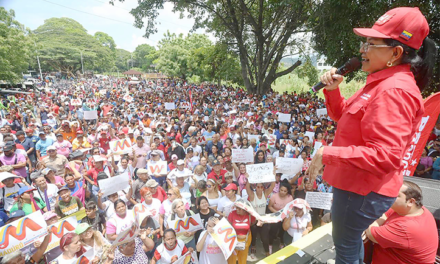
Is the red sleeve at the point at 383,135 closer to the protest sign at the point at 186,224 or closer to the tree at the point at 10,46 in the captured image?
the protest sign at the point at 186,224

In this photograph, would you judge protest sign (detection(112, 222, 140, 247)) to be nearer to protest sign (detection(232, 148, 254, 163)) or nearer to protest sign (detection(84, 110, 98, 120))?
protest sign (detection(232, 148, 254, 163))

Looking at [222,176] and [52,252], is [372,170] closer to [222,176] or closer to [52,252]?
[52,252]

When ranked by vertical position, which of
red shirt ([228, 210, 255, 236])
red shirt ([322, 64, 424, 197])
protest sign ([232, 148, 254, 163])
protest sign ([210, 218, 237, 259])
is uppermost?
red shirt ([322, 64, 424, 197])

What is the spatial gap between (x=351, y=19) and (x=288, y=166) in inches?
261

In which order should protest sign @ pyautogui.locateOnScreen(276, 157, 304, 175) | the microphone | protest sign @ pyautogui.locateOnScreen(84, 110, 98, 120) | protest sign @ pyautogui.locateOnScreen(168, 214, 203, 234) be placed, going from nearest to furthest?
the microphone < protest sign @ pyautogui.locateOnScreen(168, 214, 203, 234) < protest sign @ pyautogui.locateOnScreen(276, 157, 304, 175) < protest sign @ pyautogui.locateOnScreen(84, 110, 98, 120)

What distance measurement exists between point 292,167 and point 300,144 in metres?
2.68

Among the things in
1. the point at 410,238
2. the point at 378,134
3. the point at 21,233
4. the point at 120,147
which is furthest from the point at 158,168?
the point at 378,134

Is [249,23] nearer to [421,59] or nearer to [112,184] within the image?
[112,184]

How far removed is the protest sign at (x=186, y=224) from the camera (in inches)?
158

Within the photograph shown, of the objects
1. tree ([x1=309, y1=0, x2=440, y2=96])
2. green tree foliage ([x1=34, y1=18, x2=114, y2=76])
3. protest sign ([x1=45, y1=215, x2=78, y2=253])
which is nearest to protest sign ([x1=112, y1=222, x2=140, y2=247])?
protest sign ([x1=45, y1=215, x2=78, y2=253])

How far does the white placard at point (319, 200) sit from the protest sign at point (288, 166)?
1.09m

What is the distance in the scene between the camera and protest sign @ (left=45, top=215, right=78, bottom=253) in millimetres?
3558

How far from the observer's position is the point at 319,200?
14.8ft

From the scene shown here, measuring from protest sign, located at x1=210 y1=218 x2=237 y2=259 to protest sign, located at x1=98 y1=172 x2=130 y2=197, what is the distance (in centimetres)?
223
